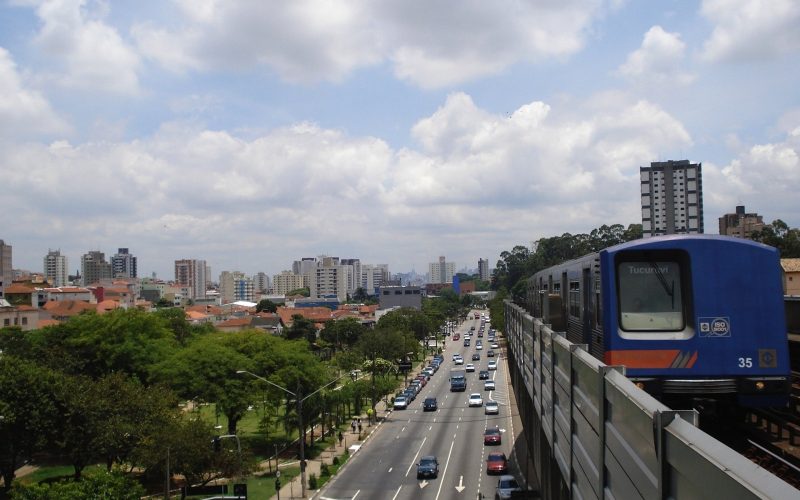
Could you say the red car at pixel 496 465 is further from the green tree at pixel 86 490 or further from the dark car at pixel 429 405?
the dark car at pixel 429 405

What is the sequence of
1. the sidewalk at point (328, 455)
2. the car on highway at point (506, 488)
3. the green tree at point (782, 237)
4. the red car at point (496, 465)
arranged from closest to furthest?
the car on highway at point (506, 488) < the sidewalk at point (328, 455) < the red car at point (496, 465) < the green tree at point (782, 237)

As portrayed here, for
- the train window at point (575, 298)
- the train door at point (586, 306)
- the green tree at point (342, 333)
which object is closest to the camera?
the train door at point (586, 306)

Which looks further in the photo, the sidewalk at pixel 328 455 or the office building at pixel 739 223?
the office building at pixel 739 223

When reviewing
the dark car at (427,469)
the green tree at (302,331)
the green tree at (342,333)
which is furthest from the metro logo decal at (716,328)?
the green tree at (302,331)

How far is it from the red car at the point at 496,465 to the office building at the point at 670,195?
13.6 meters

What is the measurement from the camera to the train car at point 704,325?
945 cm

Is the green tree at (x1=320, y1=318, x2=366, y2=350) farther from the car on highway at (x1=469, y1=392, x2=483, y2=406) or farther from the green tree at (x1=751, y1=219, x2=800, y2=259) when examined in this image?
the green tree at (x1=751, y1=219, x2=800, y2=259)

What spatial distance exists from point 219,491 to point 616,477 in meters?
31.2

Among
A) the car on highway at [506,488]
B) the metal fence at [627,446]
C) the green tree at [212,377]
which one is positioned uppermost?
the metal fence at [627,446]

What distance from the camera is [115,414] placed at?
115 ft

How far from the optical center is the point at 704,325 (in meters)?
9.56

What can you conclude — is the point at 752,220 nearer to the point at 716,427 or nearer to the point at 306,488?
the point at 306,488

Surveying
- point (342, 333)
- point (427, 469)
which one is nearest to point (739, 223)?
point (342, 333)

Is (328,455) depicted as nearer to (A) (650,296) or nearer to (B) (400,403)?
(B) (400,403)
